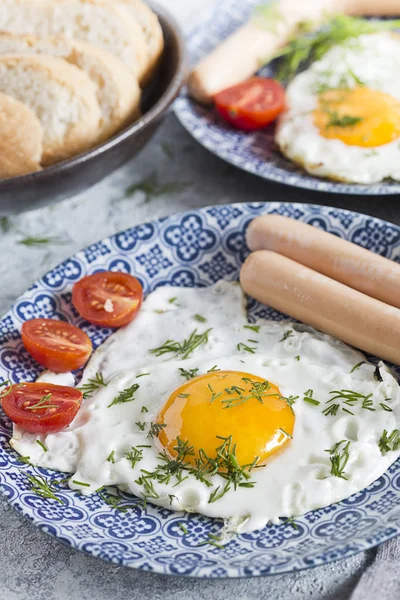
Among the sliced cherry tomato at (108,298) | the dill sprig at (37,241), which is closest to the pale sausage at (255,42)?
the dill sprig at (37,241)

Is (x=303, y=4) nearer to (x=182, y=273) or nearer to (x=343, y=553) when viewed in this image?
(x=182, y=273)

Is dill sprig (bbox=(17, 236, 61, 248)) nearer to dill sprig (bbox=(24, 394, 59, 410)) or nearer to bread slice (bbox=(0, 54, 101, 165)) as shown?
bread slice (bbox=(0, 54, 101, 165))

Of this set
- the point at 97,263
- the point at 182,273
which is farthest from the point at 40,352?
the point at 182,273

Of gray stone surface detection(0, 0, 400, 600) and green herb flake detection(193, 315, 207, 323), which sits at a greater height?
green herb flake detection(193, 315, 207, 323)

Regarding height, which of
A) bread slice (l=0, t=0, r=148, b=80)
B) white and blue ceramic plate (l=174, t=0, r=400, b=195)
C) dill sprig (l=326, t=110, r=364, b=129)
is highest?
bread slice (l=0, t=0, r=148, b=80)

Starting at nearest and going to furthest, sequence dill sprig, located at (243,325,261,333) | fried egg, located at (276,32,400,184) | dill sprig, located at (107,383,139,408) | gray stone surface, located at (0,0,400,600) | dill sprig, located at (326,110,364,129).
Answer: gray stone surface, located at (0,0,400,600)
dill sprig, located at (107,383,139,408)
dill sprig, located at (243,325,261,333)
fried egg, located at (276,32,400,184)
dill sprig, located at (326,110,364,129)

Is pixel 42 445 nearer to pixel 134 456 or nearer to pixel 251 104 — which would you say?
pixel 134 456

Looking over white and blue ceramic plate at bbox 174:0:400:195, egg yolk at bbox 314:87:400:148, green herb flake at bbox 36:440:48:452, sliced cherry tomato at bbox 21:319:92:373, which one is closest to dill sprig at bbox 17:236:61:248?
sliced cherry tomato at bbox 21:319:92:373
